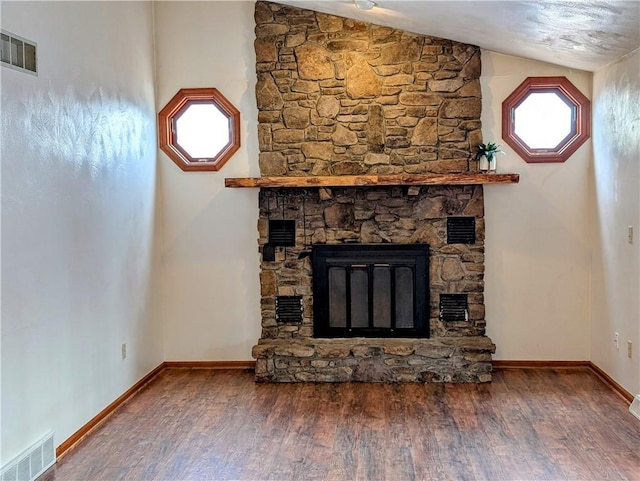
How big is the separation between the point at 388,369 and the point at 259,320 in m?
1.23

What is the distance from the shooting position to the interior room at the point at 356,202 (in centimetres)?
441

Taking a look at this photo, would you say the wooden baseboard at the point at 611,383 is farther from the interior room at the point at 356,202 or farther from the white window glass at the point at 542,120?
the white window glass at the point at 542,120

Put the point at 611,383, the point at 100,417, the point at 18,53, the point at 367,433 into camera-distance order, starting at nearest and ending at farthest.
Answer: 1. the point at 18,53
2. the point at 367,433
3. the point at 100,417
4. the point at 611,383

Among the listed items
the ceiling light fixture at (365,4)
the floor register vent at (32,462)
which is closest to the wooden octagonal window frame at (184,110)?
the ceiling light fixture at (365,4)

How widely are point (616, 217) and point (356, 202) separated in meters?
2.02

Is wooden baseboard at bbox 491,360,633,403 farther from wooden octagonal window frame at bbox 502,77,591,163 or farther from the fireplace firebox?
wooden octagonal window frame at bbox 502,77,591,163

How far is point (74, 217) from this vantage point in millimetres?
3596

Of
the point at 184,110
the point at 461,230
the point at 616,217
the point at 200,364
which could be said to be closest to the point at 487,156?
the point at 461,230

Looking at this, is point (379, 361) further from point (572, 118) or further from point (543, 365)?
point (572, 118)

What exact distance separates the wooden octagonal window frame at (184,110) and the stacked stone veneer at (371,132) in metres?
0.29

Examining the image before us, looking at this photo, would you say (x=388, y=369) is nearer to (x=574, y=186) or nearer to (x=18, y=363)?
(x=574, y=186)

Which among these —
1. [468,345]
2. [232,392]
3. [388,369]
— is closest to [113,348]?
[232,392]

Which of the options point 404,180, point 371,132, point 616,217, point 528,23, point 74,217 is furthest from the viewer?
point 371,132

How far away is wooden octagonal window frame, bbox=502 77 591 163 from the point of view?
495 cm
